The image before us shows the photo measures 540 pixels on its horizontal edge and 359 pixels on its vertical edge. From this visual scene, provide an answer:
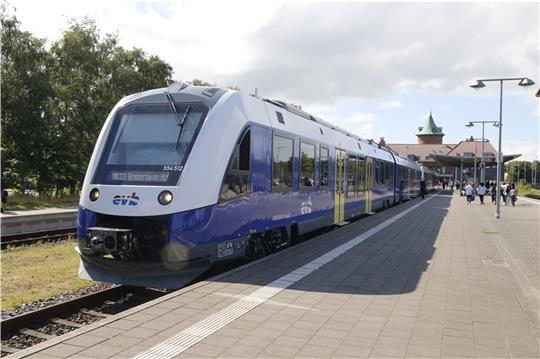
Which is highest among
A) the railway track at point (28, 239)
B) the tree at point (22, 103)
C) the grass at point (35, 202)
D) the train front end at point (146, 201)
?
the tree at point (22, 103)

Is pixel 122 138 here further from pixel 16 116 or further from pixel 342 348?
pixel 16 116

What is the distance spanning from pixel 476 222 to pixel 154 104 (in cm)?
1516

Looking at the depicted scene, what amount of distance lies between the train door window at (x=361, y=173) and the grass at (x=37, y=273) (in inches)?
384

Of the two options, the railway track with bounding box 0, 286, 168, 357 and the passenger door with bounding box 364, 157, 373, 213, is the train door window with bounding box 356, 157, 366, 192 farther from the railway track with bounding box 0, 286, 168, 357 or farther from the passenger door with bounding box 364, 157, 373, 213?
the railway track with bounding box 0, 286, 168, 357

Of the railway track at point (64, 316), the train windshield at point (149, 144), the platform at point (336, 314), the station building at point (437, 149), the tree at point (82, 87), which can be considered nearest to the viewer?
the platform at point (336, 314)

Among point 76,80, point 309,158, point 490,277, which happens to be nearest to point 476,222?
point 309,158

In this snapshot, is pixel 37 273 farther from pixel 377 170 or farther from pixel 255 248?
pixel 377 170

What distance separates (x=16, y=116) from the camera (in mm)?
29734

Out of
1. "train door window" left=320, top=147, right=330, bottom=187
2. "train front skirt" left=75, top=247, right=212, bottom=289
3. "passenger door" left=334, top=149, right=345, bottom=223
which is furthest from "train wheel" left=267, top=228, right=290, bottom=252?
"passenger door" left=334, top=149, right=345, bottom=223

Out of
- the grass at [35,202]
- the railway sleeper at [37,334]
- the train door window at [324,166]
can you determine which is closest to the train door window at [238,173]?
the railway sleeper at [37,334]

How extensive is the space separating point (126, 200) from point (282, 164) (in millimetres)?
3757

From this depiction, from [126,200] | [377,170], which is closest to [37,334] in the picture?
[126,200]

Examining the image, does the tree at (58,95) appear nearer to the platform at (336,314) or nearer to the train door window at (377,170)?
the train door window at (377,170)

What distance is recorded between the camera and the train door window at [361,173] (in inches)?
721
